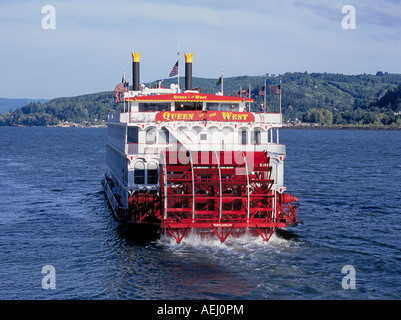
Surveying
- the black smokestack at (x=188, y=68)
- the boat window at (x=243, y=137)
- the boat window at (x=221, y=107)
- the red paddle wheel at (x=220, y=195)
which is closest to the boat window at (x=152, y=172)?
the red paddle wheel at (x=220, y=195)

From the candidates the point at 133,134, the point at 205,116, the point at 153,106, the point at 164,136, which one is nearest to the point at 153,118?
the point at 164,136

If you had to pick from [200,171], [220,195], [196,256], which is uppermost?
[200,171]

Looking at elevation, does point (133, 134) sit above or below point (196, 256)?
above

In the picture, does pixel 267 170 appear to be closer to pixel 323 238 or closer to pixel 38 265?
pixel 323 238

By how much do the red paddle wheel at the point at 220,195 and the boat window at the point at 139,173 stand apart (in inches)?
59.8

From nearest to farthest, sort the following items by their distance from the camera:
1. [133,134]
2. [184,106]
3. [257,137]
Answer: [257,137]
[133,134]
[184,106]

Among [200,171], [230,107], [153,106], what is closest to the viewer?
[200,171]

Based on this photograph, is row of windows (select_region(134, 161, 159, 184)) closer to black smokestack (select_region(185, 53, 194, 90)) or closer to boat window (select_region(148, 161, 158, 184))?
boat window (select_region(148, 161, 158, 184))

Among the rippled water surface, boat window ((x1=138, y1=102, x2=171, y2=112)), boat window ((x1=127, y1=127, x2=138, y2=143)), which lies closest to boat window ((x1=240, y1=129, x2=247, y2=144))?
boat window ((x1=138, y1=102, x2=171, y2=112))

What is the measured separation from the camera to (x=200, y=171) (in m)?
27.2

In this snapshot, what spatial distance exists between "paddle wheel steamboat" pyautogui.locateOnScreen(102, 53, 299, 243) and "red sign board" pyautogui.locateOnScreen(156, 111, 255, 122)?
0.17ft

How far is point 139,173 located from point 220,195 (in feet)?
17.0

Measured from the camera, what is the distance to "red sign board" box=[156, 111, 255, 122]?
29.6 meters

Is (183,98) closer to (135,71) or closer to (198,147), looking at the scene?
(198,147)
